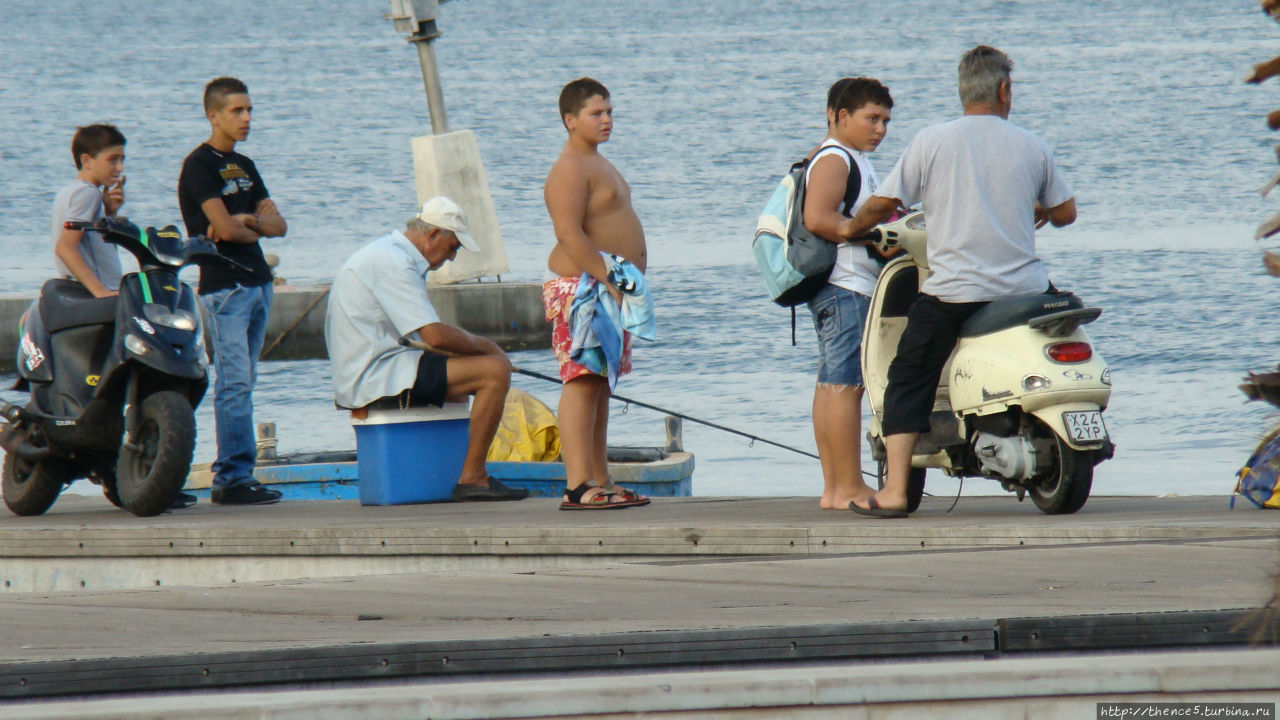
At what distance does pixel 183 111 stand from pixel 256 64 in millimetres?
17792

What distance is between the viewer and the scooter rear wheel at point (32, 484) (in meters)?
7.18

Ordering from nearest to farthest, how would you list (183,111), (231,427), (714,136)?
(231,427)
(714,136)
(183,111)

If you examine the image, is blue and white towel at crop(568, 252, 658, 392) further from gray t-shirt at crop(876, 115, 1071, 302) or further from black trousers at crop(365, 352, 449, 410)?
gray t-shirt at crop(876, 115, 1071, 302)

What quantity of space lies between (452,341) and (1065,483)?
96.0 inches

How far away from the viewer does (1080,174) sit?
40.8m

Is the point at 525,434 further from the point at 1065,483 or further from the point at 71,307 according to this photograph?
the point at 1065,483

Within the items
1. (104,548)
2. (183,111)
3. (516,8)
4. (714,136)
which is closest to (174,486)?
(104,548)

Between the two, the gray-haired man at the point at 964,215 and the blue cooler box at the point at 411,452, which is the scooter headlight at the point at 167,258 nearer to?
the blue cooler box at the point at 411,452

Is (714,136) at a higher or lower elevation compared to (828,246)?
lower

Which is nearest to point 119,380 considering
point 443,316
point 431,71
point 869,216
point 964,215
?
point 869,216

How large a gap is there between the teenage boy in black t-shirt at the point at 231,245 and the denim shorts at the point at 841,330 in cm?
228

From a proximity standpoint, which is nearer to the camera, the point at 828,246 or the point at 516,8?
the point at 828,246

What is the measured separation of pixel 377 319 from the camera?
7078mm

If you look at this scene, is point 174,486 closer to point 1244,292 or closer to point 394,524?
point 394,524
